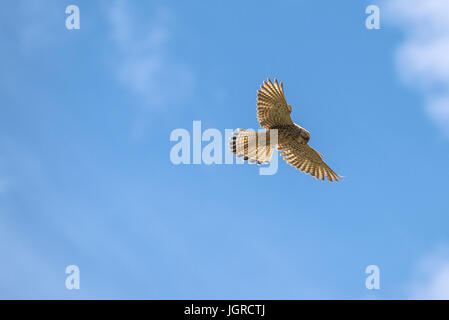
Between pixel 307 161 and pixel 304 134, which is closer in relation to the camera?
pixel 304 134

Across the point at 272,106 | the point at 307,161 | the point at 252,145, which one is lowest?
the point at 307,161

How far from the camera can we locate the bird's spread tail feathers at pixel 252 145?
56.5 ft

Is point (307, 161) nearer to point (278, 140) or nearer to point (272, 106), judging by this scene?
point (278, 140)

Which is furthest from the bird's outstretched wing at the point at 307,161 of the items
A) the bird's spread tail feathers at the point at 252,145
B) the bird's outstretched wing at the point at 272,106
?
the bird's outstretched wing at the point at 272,106

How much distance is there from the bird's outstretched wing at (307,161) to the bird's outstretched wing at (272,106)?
1338 millimetres

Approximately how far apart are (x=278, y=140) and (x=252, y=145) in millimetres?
795

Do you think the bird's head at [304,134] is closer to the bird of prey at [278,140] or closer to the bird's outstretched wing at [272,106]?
the bird of prey at [278,140]

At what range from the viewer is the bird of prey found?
16406mm

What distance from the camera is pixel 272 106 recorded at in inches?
649

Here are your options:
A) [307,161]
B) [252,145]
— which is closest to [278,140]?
[252,145]
